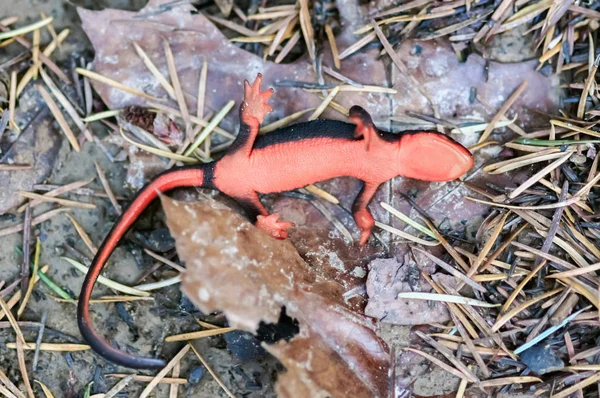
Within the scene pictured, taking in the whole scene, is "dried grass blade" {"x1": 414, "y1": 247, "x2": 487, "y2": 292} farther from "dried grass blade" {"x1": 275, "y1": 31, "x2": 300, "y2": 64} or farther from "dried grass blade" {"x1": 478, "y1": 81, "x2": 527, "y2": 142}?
"dried grass blade" {"x1": 275, "y1": 31, "x2": 300, "y2": 64}

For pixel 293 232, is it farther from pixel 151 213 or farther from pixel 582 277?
pixel 582 277

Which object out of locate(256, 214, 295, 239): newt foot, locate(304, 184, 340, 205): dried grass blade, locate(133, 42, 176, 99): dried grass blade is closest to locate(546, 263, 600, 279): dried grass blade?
locate(304, 184, 340, 205): dried grass blade

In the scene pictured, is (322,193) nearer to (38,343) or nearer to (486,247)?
(486,247)

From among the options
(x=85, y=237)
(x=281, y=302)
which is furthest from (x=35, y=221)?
(x=281, y=302)

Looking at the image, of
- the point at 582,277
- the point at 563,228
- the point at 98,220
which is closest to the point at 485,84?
the point at 563,228

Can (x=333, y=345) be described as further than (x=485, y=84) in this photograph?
No

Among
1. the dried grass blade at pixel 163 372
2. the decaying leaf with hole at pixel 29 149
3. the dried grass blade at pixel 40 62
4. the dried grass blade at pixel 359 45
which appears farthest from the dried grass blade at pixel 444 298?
the dried grass blade at pixel 40 62
